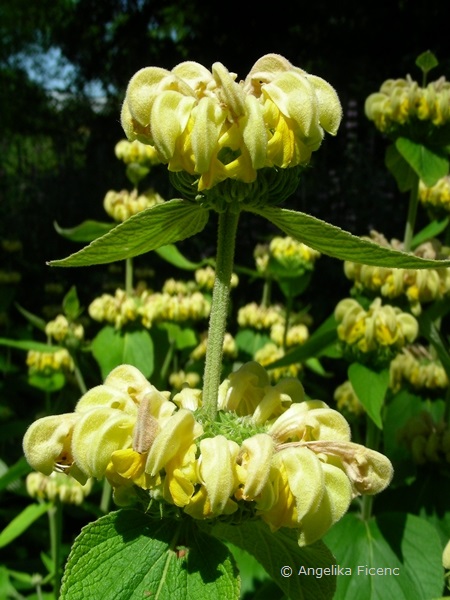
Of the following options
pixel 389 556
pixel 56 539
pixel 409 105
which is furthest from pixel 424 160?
pixel 56 539

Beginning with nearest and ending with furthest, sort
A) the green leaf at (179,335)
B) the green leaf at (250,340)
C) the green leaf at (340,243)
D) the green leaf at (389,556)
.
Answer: the green leaf at (340,243), the green leaf at (389,556), the green leaf at (179,335), the green leaf at (250,340)

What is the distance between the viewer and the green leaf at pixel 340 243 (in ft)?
1.93

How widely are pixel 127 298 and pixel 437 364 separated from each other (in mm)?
850

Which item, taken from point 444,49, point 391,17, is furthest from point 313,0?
point 444,49

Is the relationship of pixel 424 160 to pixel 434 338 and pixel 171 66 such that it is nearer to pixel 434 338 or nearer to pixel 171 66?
pixel 434 338

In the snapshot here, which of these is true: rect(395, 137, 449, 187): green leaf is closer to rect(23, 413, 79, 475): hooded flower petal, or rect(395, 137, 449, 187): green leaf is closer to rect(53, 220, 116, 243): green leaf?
rect(53, 220, 116, 243): green leaf

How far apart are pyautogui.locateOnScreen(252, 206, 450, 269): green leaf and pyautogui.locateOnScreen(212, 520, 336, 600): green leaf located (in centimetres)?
31

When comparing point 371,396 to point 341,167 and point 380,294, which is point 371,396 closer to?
point 380,294

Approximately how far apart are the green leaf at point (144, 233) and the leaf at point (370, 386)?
23.9 inches

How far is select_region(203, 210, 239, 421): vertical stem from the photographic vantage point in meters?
0.70

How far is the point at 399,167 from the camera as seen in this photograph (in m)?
1.71

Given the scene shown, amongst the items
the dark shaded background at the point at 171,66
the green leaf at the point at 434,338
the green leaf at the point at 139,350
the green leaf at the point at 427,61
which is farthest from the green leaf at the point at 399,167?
the dark shaded background at the point at 171,66

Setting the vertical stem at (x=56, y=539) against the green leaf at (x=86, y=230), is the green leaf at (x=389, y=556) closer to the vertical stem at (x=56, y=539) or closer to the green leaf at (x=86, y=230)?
the vertical stem at (x=56, y=539)

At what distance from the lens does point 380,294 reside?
5.15 feet
